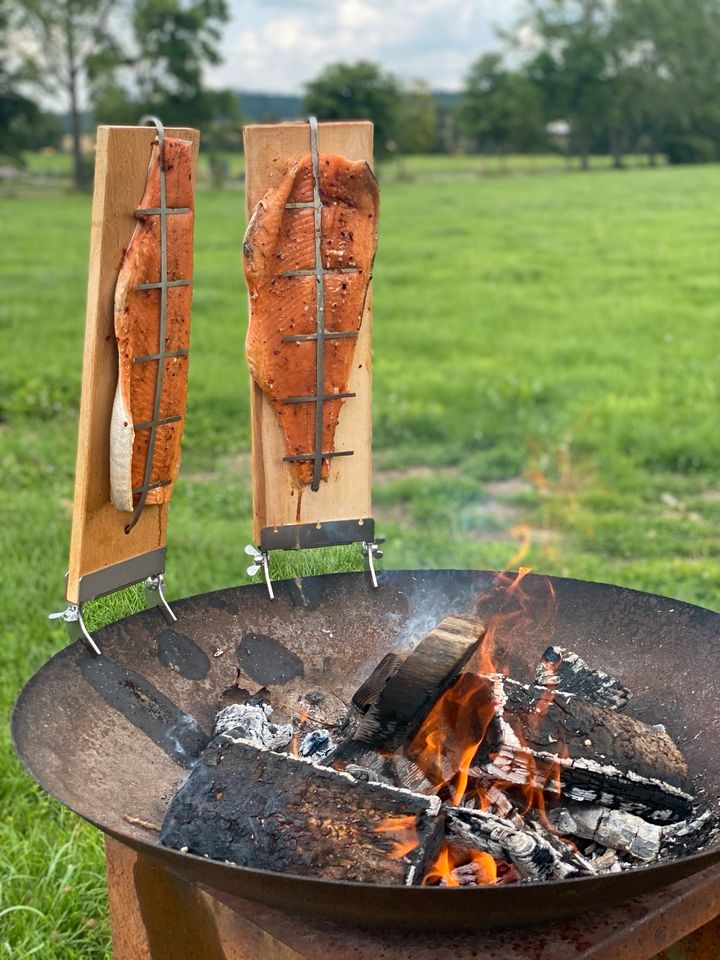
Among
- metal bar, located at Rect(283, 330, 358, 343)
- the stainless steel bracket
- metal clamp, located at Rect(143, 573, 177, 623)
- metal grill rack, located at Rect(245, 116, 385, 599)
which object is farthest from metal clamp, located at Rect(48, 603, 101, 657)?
metal bar, located at Rect(283, 330, 358, 343)

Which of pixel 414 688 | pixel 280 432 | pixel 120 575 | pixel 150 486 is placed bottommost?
pixel 414 688

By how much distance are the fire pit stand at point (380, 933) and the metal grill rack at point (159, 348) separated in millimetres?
816

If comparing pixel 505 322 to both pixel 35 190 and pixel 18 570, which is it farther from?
pixel 35 190

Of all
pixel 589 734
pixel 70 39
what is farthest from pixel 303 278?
pixel 70 39

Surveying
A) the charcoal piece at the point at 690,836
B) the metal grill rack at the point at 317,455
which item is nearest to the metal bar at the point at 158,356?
the metal grill rack at the point at 317,455

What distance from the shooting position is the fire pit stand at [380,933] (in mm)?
1729

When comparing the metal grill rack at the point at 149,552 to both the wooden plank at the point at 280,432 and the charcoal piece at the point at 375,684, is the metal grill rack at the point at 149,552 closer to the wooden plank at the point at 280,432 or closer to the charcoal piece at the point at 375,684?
the wooden plank at the point at 280,432

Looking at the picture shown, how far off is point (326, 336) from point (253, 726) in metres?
0.94

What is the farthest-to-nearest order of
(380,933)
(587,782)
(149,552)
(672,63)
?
(672,63) < (149,552) < (587,782) < (380,933)

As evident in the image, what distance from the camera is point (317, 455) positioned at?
261cm

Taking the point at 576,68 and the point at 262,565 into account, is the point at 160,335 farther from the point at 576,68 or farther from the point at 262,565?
the point at 576,68

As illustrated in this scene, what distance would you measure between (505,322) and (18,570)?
6.81 metres

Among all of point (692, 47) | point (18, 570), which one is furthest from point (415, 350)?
point (692, 47)

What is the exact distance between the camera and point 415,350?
9.56m
